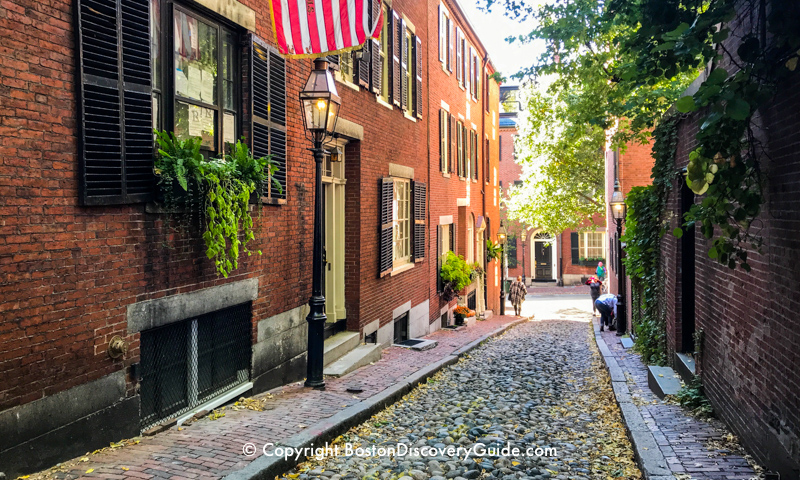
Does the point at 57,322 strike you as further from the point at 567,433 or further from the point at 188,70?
the point at 567,433

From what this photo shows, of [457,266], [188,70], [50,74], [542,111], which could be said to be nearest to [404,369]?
[188,70]

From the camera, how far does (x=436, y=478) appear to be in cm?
529

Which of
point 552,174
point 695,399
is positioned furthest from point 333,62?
point 552,174

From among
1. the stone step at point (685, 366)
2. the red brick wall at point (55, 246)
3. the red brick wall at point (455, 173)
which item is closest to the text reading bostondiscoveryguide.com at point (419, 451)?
the red brick wall at point (55, 246)

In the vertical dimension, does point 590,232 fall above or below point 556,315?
above

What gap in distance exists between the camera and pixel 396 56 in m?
13.5

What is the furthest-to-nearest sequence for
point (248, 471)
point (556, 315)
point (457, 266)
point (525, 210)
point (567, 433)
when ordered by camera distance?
point (525, 210) → point (556, 315) → point (457, 266) → point (567, 433) → point (248, 471)

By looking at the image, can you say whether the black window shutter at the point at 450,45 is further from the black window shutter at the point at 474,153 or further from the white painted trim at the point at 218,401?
the white painted trim at the point at 218,401

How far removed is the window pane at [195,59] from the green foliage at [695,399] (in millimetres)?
6008

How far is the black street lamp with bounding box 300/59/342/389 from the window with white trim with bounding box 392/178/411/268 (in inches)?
207

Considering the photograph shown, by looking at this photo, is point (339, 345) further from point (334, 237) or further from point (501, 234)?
point (501, 234)

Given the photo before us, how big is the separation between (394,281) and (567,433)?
685 cm

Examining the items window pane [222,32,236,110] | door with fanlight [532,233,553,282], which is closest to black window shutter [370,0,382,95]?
window pane [222,32,236,110]

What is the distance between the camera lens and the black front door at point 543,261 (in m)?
46.2
